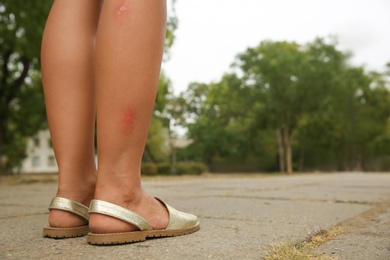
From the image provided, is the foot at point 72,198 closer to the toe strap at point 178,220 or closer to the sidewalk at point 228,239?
the sidewalk at point 228,239

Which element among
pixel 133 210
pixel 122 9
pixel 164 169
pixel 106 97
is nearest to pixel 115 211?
pixel 133 210

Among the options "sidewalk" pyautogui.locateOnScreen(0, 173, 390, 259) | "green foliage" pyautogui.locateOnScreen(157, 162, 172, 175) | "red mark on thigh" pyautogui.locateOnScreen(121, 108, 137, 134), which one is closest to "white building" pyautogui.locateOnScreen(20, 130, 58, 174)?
"green foliage" pyautogui.locateOnScreen(157, 162, 172, 175)

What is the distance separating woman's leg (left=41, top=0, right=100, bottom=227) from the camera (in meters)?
1.26

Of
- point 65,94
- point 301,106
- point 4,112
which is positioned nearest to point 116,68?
point 65,94

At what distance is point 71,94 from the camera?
4.19ft

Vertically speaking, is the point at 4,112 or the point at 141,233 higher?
the point at 4,112

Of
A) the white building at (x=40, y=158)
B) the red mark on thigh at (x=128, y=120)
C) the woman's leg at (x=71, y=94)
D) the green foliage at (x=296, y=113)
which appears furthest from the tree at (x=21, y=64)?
the white building at (x=40, y=158)

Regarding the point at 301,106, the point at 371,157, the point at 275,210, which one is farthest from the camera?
the point at 371,157

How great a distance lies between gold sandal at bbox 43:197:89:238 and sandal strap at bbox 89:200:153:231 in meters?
0.15

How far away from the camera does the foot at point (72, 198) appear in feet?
4.00

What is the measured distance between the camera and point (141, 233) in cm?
113

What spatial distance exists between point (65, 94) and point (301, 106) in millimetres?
23953

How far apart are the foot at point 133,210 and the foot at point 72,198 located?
16cm

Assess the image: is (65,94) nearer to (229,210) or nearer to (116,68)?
(116,68)
